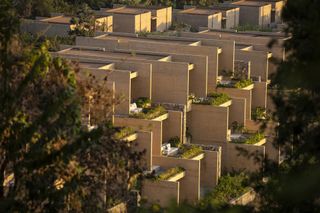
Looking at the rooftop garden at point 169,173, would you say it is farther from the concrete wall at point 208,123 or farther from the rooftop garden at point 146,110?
the concrete wall at point 208,123

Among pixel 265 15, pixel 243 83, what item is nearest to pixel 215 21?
pixel 265 15

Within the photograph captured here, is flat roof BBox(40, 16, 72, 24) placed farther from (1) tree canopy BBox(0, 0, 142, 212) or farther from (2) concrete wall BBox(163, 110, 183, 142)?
(1) tree canopy BBox(0, 0, 142, 212)

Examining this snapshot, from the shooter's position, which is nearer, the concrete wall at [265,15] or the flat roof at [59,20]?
the flat roof at [59,20]

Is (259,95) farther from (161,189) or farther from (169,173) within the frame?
(161,189)

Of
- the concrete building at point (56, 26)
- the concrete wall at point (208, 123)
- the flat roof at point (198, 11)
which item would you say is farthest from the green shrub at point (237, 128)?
the flat roof at point (198, 11)

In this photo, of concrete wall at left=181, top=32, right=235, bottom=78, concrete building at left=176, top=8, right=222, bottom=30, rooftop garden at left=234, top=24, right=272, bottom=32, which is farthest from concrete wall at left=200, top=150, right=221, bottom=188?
concrete building at left=176, top=8, right=222, bottom=30

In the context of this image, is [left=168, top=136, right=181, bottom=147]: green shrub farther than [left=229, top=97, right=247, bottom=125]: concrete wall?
No
